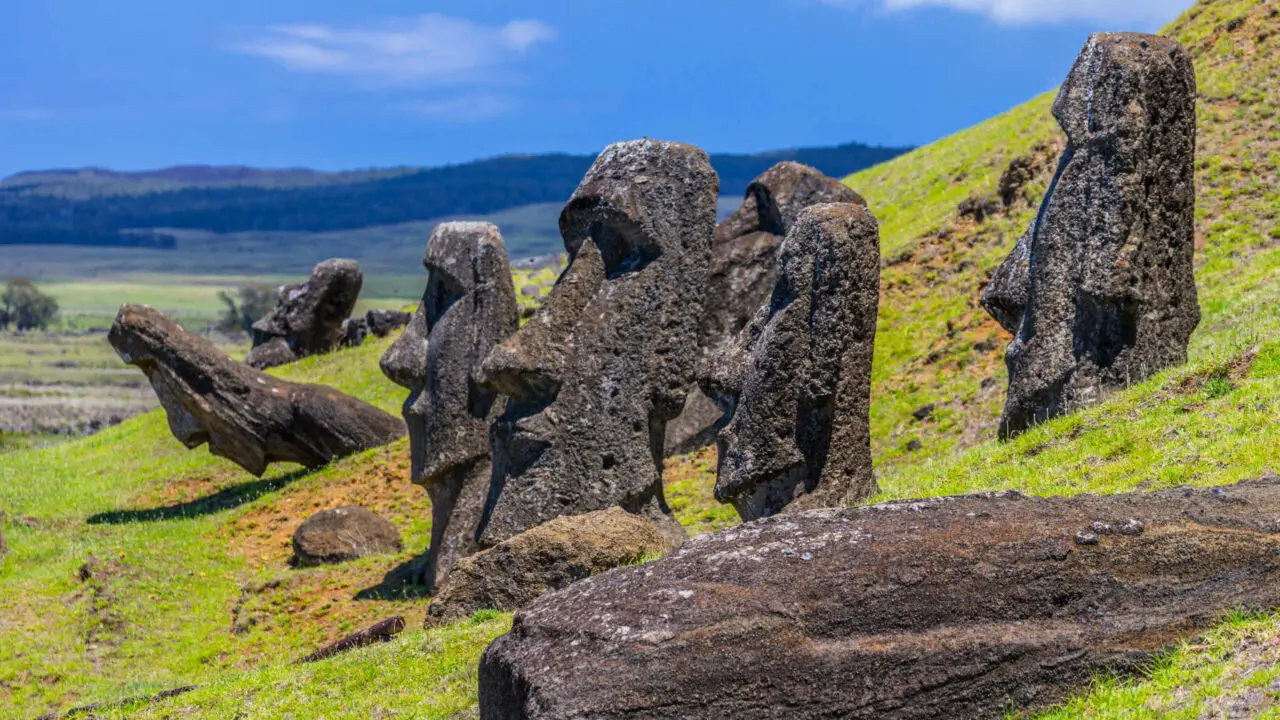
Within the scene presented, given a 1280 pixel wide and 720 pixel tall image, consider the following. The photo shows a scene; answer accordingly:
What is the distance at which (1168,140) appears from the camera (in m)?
17.3

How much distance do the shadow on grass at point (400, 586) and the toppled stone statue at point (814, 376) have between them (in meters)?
7.73

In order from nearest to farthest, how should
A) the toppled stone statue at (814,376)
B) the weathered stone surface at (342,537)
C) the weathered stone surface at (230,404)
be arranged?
the toppled stone statue at (814,376) < the weathered stone surface at (342,537) < the weathered stone surface at (230,404)

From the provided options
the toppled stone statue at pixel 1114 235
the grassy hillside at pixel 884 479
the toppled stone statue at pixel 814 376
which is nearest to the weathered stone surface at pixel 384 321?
the grassy hillside at pixel 884 479

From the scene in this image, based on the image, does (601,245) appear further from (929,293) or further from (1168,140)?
(929,293)

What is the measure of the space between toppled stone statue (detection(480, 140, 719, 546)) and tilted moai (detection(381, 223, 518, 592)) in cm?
301

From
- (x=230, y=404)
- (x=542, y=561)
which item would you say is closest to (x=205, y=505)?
(x=230, y=404)

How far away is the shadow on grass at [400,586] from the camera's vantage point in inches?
851

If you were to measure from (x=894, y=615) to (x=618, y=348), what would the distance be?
30.8 ft

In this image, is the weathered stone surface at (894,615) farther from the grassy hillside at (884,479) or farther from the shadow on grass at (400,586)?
the shadow on grass at (400,586)

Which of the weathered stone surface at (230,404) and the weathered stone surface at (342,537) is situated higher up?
the weathered stone surface at (230,404)

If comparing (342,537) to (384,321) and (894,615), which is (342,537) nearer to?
(894,615)

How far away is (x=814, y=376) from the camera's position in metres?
14.9

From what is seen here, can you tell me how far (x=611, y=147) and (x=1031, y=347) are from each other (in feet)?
19.2

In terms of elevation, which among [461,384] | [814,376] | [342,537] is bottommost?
[342,537]
